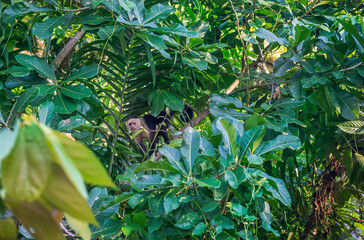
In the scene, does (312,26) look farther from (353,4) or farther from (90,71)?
(90,71)

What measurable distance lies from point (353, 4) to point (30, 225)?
8.07ft

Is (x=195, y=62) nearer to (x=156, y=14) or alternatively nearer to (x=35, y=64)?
(x=156, y=14)

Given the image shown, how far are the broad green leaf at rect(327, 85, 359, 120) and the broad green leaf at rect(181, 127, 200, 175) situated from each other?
0.73 m

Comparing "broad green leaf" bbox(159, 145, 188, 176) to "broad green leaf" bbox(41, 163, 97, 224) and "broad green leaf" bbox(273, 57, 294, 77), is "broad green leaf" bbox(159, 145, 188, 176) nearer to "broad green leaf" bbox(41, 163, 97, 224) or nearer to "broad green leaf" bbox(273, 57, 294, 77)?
"broad green leaf" bbox(273, 57, 294, 77)

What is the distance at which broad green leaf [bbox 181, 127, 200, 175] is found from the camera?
1.34 meters

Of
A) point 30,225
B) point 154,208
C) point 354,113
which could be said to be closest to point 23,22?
point 154,208

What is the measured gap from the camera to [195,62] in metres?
1.80

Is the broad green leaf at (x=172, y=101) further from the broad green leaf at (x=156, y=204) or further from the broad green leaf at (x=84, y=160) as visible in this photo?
the broad green leaf at (x=84, y=160)

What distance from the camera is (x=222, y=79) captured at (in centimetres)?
225

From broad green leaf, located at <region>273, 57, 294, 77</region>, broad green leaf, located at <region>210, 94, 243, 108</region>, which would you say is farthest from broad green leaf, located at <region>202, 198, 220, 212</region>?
broad green leaf, located at <region>273, 57, 294, 77</region>

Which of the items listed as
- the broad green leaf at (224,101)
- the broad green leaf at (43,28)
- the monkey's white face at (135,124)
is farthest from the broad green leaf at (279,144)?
the monkey's white face at (135,124)

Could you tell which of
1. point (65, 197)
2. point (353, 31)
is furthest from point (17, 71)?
point (65, 197)

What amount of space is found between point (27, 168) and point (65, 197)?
0.04 metres

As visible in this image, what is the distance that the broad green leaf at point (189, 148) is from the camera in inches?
52.7
